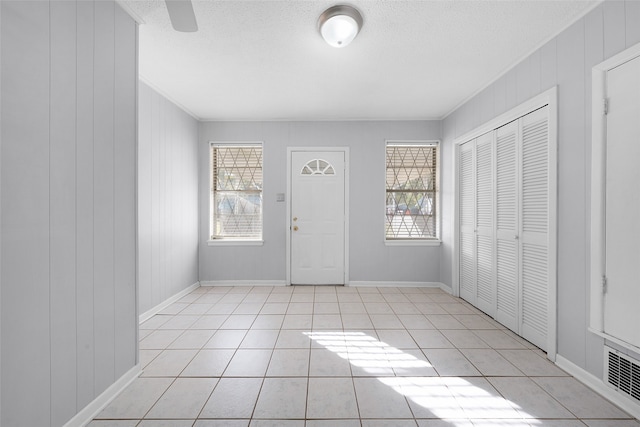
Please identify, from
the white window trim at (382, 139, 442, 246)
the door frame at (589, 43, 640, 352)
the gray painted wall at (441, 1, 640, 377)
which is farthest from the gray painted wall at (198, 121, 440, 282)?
the door frame at (589, 43, 640, 352)

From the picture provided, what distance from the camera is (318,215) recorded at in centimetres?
442

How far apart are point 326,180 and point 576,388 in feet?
11.1

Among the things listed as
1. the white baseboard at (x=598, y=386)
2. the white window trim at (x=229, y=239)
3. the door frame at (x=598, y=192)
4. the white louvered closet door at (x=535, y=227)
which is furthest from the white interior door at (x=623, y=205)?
the white window trim at (x=229, y=239)

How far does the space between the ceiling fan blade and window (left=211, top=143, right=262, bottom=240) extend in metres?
→ 2.84

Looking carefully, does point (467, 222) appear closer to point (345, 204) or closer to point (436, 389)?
point (345, 204)

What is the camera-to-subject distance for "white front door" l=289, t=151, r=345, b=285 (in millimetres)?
4410

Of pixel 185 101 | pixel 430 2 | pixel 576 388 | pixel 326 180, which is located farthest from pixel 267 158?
pixel 576 388

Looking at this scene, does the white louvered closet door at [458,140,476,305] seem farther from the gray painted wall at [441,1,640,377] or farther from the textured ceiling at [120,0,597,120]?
the gray painted wall at [441,1,640,377]

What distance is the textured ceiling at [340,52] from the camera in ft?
6.59

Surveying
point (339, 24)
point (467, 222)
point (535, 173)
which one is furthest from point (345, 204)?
point (339, 24)

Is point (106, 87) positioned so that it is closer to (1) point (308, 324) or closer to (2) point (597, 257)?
(1) point (308, 324)

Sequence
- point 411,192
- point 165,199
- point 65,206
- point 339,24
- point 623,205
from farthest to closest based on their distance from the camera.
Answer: point 411,192
point 165,199
point 339,24
point 623,205
point 65,206

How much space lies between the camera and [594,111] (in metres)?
1.89

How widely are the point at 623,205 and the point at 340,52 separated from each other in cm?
224
